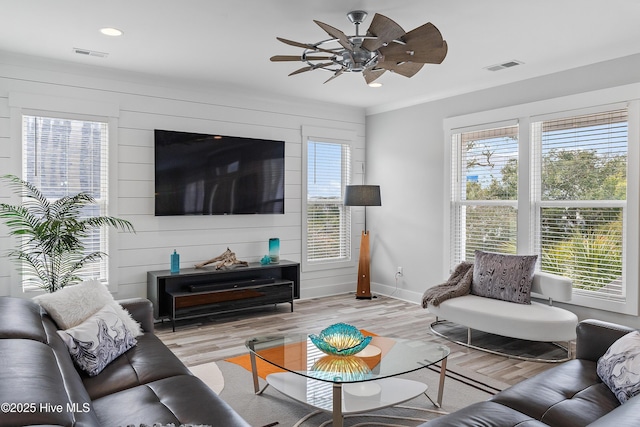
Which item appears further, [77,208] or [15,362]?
[77,208]

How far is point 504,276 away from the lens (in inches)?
172

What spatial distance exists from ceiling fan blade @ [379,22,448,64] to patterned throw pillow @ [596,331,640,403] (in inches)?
74.7

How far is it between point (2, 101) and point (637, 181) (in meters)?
5.65

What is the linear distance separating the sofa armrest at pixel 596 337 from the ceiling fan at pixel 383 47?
1840mm

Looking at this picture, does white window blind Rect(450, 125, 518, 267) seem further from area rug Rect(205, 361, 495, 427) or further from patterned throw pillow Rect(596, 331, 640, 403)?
patterned throw pillow Rect(596, 331, 640, 403)

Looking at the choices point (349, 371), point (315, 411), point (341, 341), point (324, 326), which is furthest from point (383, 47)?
point (324, 326)

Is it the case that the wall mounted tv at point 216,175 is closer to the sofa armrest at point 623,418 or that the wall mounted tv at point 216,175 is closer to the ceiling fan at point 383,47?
the ceiling fan at point 383,47

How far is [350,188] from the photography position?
6.00 m

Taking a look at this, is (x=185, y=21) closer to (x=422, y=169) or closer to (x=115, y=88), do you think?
(x=115, y=88)

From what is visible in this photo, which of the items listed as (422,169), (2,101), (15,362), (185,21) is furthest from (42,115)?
(422,169)

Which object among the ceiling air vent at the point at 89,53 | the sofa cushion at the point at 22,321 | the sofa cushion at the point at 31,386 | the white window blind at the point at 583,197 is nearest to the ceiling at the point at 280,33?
the ceiling air vent at the point at 89,53

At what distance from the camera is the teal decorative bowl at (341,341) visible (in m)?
2.73

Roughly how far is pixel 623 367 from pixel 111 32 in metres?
4.02

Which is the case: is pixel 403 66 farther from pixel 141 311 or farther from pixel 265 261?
pixel 265 261
